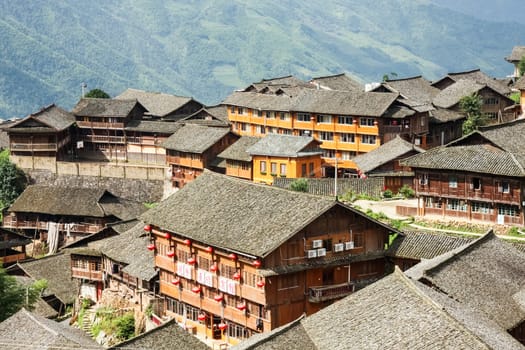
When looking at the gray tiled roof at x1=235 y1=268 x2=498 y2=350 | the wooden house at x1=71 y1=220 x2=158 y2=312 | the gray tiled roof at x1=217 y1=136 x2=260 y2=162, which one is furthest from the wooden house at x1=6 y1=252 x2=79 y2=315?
the gray tiled roof at x1=235 y1=268 x2=498 y2=350

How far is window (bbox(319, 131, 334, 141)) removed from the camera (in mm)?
83312

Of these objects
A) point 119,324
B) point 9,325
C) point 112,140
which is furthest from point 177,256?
point 112,140

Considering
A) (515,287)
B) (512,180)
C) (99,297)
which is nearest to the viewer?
(515,287)

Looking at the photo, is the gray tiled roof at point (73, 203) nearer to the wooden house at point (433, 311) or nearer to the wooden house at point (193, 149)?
the wooden house at point (193, 149)

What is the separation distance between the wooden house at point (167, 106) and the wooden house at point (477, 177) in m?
44.8

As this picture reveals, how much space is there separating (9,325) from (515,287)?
24.0 m

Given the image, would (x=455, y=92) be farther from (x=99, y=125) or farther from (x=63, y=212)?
(x=63, y=212)

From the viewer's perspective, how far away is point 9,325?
47625 mm

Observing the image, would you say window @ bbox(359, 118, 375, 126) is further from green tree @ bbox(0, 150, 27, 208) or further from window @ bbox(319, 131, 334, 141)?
green tree @ bbox(0, 150, 27, 208)

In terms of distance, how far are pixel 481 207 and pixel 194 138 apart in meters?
34.3

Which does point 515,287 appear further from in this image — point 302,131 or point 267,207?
point 302,131

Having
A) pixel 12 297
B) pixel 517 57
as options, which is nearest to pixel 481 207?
pixel 12 297

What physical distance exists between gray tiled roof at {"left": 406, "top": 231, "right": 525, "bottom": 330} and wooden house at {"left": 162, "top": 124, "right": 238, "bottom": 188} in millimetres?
40856

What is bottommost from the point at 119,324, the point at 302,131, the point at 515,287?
the point at 119,324
